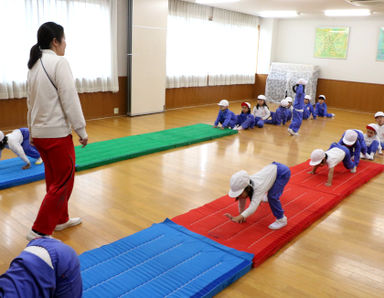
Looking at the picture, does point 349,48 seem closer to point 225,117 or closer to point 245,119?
point 245,119

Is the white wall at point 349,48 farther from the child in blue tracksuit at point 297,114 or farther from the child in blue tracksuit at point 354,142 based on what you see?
the child in blue tracksuit at point 354,142

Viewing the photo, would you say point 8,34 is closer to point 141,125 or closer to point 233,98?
point 141,125

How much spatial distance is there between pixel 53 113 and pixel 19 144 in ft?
6.07

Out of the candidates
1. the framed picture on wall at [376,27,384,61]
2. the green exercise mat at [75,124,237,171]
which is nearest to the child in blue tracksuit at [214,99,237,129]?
the green exercise mat at [75,124,237,171]

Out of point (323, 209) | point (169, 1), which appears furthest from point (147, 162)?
point (169, 1)

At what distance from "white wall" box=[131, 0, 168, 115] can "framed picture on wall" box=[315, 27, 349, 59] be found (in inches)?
198

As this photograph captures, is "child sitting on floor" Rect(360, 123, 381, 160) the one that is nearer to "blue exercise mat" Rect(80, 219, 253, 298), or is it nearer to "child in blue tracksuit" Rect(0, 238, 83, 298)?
"blue exercise mat" Rect(80, 219, 253, 298)

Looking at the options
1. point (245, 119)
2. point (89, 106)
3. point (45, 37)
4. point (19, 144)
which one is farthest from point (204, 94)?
point (45, 37)

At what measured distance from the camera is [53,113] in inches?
94.9

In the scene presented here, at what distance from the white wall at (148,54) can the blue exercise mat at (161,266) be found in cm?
528

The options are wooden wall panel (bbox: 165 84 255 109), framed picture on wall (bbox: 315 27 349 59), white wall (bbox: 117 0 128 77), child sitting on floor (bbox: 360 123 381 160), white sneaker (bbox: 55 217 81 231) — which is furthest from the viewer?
framed picture on wall (bbox: 315 27 349 59)

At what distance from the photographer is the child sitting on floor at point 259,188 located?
2.66 meters

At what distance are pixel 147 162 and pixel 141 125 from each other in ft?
7.47

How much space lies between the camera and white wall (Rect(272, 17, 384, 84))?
971cm
